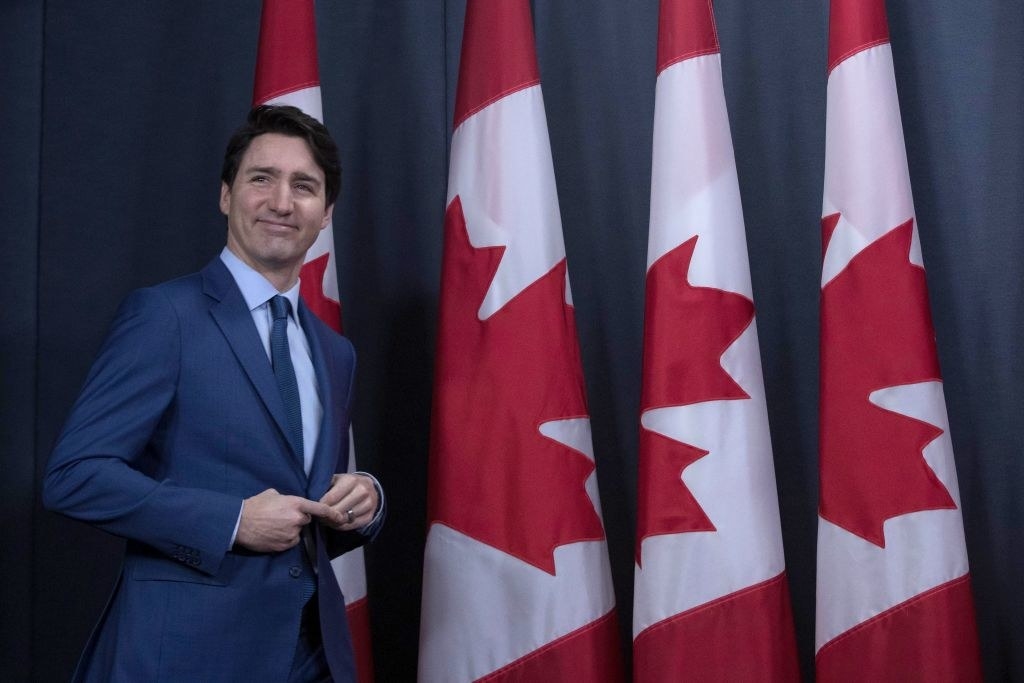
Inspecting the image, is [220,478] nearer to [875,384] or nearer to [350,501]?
[350,501]

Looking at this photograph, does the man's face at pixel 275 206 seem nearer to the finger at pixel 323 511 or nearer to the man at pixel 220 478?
the man at pixel 220 478

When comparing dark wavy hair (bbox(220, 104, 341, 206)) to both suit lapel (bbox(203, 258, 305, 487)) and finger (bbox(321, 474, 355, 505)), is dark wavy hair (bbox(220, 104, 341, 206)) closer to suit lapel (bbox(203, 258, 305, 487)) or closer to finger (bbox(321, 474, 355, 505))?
suit lapel (bbox(203, 258, 305, 487))

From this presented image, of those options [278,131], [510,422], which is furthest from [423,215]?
[278,131]

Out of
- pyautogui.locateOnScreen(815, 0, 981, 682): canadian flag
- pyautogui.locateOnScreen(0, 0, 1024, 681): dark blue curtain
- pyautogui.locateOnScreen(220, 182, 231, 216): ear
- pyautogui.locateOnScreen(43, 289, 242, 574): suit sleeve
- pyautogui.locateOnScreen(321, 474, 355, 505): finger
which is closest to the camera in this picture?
pyautogui.locateOnScreen(43, 289, 242, 574): suit sleeve

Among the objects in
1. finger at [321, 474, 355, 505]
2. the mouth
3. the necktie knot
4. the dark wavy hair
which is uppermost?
the dark wavy hair

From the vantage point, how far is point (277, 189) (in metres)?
1.68

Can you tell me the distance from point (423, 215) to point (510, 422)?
2.82ft

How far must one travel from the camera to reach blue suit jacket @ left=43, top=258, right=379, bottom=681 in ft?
4.47

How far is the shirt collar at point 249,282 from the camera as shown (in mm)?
1596

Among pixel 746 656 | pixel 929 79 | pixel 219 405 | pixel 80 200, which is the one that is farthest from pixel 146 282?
pixel 929 79

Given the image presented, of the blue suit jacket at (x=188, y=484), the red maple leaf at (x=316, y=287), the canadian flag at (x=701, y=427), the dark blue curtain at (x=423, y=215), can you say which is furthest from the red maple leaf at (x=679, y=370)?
the blue suit jacket at (x=188, y=484)

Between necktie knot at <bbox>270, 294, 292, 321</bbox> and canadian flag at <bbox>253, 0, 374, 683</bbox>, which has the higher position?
canadian flag at <bbox>253, 0, 374, 683</bbox>

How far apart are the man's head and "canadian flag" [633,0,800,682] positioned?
0.79 meters

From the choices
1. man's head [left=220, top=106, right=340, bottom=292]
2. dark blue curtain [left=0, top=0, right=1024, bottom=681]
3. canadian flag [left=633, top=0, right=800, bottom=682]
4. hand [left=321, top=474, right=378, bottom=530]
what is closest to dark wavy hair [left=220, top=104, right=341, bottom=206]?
man's head [left=220, top=106, right=340, bottom=292]
